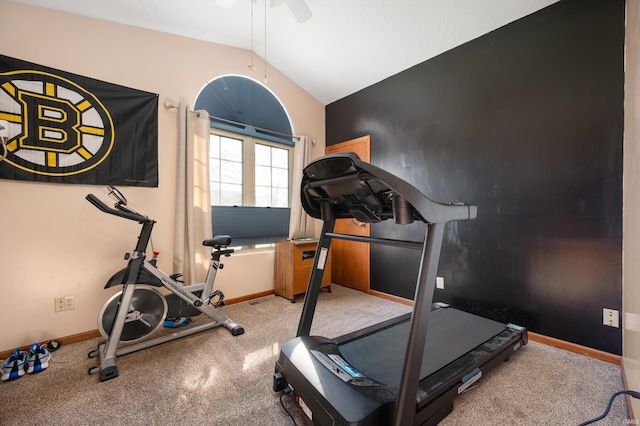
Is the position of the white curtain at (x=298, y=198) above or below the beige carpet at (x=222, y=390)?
above

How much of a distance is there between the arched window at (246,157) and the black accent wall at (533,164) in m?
1.83

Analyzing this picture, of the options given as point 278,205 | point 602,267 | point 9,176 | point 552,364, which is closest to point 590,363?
point 552,364

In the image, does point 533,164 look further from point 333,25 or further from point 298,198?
point 298,198

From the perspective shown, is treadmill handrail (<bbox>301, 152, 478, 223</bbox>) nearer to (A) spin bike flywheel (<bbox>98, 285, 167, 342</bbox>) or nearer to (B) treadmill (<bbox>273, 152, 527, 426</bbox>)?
(B) treadmill (<bbox>273, 152, 527, 426</bbox>)

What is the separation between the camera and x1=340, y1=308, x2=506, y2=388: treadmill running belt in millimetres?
1507

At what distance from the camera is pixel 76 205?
225cm

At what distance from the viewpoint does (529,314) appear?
2.29 metres

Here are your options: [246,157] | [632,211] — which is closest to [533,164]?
[632,211]

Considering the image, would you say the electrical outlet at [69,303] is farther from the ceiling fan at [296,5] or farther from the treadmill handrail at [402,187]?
the ceiling fan at [296,5]

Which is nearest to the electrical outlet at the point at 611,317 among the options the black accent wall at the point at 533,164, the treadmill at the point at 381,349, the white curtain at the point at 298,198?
the black accent wall at the point at 533,164

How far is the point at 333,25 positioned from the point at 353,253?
9.08ft

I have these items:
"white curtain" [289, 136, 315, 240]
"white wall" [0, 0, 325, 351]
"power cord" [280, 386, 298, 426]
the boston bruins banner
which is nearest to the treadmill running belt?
"power cord" [280, 386, 298, 426]

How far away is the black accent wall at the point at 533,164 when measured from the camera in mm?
1964

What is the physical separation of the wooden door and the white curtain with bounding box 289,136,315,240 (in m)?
0.45
